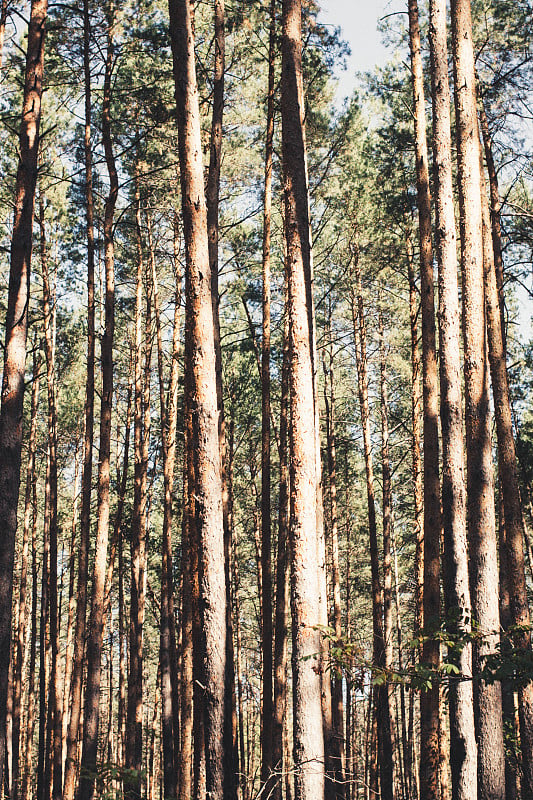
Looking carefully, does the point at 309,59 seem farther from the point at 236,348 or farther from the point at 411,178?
the point at 236,348

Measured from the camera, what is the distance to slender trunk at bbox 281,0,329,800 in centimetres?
566

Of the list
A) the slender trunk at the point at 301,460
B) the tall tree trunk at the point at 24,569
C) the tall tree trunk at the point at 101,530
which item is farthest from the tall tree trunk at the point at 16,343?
the tall tree trunk at the point at 24,569

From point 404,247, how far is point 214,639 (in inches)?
448

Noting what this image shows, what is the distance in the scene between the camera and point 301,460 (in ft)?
20.6

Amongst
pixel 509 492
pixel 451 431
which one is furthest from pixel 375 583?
pixel 451 431

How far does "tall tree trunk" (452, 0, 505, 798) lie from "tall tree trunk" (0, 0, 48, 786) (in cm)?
428

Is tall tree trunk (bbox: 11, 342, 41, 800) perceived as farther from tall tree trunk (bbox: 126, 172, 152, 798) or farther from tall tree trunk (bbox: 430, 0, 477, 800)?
tall tree trunk (bbox: 430, 0, 477, 800)

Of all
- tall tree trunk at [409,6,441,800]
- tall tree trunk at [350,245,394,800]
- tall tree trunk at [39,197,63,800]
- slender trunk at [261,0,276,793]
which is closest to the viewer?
tall tree trunk at [409,6,441,800]

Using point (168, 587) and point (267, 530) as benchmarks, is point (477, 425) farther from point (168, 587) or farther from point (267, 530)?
point (168, 587)

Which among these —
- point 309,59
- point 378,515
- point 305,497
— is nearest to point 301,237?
point 305,497

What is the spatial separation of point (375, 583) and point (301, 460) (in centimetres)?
929

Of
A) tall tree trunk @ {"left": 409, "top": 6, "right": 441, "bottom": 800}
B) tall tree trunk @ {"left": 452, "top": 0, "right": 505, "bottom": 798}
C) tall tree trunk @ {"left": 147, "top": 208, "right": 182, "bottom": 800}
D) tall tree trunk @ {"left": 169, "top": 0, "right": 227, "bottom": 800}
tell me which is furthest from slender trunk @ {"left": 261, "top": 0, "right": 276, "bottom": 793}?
tall tree trunk @ {"left": 169, "top": 0, "right": 227, "bottom": 800}

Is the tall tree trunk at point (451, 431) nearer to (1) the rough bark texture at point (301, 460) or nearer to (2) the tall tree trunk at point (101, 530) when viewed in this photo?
(1) the rough bark texture at point (301, 460)

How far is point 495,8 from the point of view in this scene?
39.3 feet
